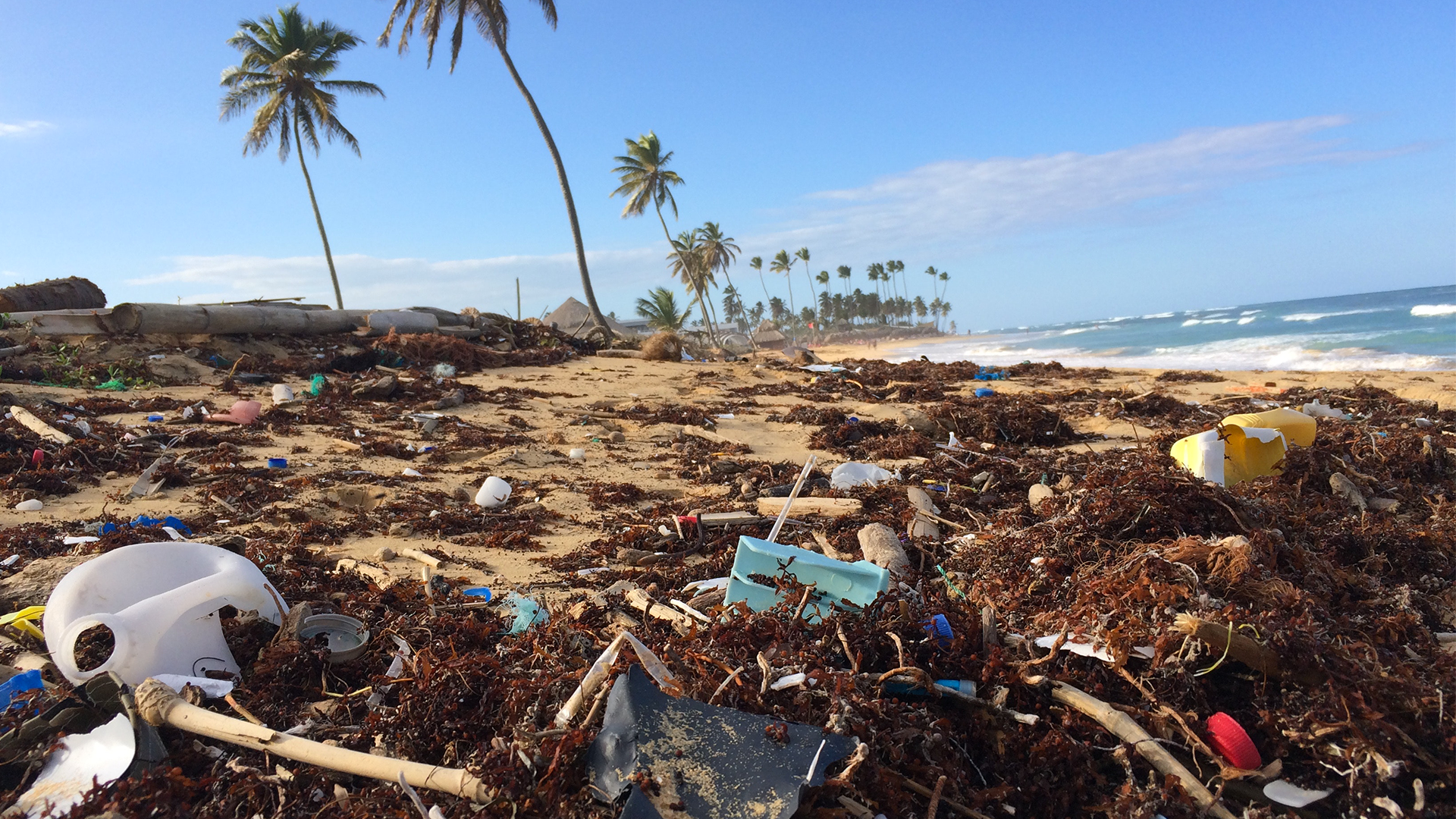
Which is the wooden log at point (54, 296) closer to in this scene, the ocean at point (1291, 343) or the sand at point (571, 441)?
the sand at point (571, 441)

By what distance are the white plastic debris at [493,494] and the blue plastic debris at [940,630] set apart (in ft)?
12.5

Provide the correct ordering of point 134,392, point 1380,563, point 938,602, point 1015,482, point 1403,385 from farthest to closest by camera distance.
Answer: point 1403,385
point 134,392
point 1015,482
point 1380,563
point 938,602

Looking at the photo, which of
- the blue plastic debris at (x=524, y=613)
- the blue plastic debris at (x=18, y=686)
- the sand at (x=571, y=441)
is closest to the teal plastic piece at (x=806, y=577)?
the blue plastic debris at (x=524, y=613)

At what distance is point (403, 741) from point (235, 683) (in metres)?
0.87

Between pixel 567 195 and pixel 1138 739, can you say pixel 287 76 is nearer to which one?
pixel 567 195

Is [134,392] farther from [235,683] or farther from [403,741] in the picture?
[403,741]

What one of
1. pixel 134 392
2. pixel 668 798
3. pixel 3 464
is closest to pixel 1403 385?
pixel 668 798

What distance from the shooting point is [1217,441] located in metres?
4.19

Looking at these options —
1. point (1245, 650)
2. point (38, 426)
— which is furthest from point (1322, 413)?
point (38, 426)

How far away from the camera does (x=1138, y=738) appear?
1.98m

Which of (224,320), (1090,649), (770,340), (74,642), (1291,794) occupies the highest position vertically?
(224,320)

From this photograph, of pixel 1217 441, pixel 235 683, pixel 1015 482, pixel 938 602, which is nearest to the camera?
pixel 235 683

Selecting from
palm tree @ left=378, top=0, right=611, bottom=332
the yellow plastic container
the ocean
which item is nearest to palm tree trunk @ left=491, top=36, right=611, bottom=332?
palm tree @ left=378, top=0, right=611, bottom=332

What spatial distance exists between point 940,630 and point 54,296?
1560cm
